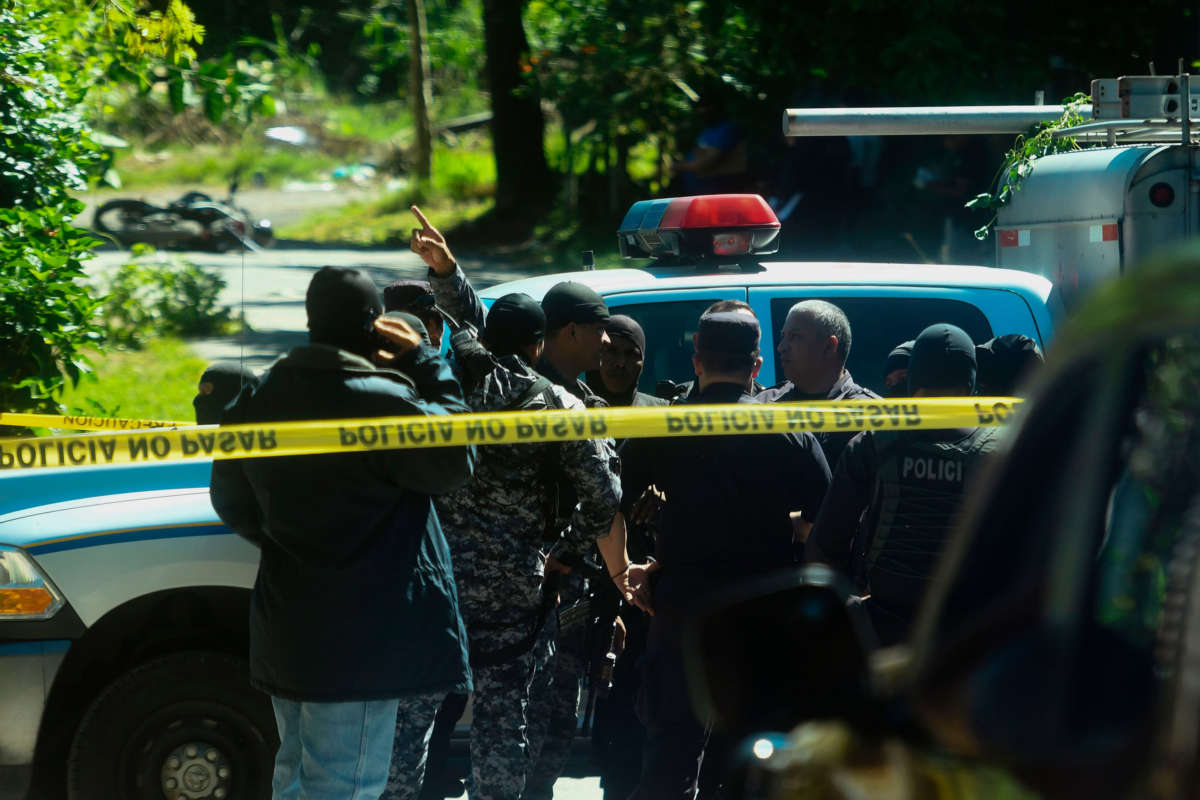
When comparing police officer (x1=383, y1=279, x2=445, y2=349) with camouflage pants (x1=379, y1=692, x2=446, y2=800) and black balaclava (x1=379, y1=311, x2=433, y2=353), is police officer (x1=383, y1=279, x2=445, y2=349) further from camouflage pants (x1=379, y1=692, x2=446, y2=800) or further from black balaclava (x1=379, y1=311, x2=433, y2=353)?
camouflage pants (x1=379, y1=692, x2=446, y2=800)

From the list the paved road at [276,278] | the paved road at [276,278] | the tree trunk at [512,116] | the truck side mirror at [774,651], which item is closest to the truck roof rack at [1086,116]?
the truck side mirror at [774,651]

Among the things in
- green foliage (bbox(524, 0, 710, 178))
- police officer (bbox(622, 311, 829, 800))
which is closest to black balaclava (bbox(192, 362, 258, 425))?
police officer (bbox(622, 311, 829, 800))

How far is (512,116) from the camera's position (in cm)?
1938

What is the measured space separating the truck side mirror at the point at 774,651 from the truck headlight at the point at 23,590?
279cm

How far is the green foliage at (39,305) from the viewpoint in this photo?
6406mm

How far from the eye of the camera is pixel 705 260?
18.4 ft

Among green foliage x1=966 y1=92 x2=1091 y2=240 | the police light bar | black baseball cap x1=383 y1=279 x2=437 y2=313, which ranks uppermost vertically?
green foliage x1=966 y1=92 x2=1091 y2=240

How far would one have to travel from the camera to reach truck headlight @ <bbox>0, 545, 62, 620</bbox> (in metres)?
4.21

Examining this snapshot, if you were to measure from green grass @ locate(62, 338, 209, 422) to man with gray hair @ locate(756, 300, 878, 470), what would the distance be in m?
6.43

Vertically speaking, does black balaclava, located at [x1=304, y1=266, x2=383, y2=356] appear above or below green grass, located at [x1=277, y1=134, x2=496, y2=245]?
below

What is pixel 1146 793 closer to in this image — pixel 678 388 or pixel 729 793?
pixel 729 793

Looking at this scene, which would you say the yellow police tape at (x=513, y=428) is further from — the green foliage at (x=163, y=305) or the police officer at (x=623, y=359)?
the green foliage at (x=163, y=305)

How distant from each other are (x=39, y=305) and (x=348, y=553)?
360 centimetres

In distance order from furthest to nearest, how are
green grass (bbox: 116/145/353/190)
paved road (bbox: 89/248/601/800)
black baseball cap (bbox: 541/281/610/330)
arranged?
green grass (bbox: 116/145/353/190) < paved road (bbox: 89/248/601/800) < black baseball cap (bbox: 541/281/610/330)
